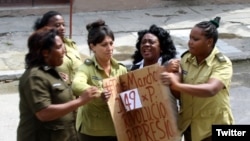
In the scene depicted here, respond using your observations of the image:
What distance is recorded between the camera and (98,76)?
4.58 m

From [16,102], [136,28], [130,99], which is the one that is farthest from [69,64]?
[136,28]

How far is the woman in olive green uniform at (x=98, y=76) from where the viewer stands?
4.55 metres

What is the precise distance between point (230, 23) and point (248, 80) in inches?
143

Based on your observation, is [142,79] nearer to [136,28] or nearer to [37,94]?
[37,94]

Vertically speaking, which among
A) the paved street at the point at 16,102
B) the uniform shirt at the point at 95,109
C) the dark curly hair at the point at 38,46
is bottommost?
the paved street at the point at 16,102

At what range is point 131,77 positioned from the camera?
4.46m

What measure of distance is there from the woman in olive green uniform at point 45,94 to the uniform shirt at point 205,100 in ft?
2.88

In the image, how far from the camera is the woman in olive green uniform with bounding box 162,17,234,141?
4404 millimetres

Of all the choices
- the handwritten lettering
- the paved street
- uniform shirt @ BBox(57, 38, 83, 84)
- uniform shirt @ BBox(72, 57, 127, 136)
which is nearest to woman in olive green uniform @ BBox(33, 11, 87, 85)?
uniform shirt @ BBox(57, 38, 83, 84)

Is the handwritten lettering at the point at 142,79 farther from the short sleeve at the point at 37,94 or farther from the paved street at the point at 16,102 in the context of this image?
the paved street at the point at 16,102

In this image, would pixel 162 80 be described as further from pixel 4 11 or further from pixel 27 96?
pixel 4 11

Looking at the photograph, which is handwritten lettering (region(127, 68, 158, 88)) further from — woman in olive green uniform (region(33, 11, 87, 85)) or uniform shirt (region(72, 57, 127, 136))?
woman in olive green uniform (region(33, 11, 87, 85))

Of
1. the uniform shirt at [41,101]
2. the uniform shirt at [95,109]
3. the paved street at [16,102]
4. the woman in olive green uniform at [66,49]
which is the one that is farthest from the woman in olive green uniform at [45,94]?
the paved street at [16,102]

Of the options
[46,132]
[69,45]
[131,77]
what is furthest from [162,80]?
[69,45]
